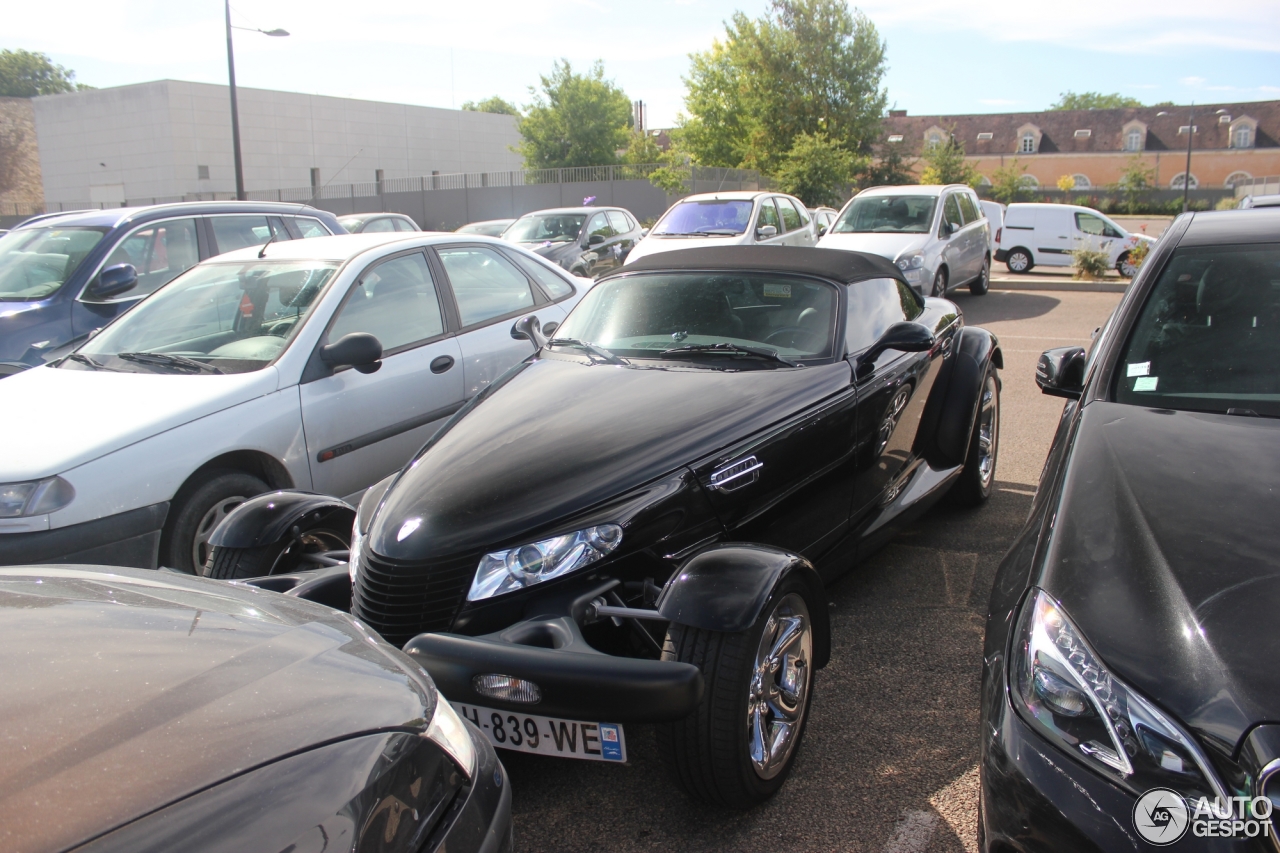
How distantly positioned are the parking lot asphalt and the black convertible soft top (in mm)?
1398

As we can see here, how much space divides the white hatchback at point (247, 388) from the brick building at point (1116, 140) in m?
74.3

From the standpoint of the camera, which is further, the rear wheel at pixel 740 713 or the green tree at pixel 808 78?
the green tree at pixel 808 78

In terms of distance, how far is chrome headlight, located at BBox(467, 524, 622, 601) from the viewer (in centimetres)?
256

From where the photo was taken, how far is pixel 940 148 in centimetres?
3731

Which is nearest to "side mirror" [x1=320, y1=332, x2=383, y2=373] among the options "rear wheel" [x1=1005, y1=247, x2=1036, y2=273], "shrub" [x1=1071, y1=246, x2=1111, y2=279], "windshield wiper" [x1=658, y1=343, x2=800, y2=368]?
"windshield wiper" [x1=658, y1=343, x2=800, y2=368]

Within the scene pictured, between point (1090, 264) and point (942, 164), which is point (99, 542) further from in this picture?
point (942, 164)

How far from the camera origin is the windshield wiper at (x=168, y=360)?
434 centimetres

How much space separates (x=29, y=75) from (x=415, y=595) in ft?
389

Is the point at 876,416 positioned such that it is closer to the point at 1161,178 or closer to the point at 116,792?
the point at 116,792

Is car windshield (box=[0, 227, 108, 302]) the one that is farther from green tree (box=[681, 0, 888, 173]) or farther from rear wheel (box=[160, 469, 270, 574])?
green tree (box=[681, 0, 888, 173])

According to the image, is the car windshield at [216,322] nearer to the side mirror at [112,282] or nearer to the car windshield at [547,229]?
the side mirror at [112,282]

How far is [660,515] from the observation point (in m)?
2.75

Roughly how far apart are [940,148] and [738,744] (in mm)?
38958

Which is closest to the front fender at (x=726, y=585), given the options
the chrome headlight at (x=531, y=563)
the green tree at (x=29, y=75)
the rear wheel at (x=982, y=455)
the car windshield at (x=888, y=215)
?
the chrome headlight at (x=531, y=563)
